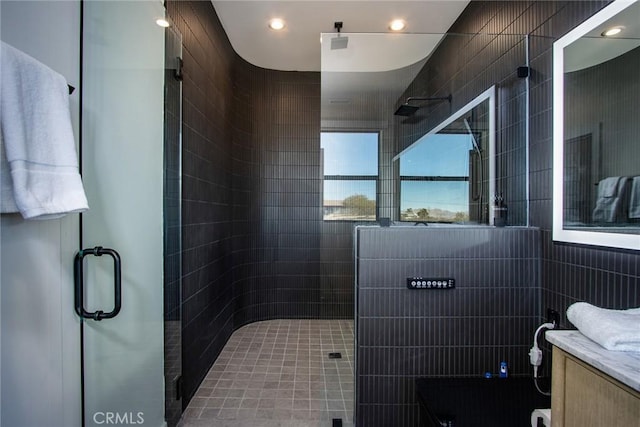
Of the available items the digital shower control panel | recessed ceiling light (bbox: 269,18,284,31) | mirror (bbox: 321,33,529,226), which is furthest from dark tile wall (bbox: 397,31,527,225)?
recessed ceiling light (bbox: 269,18,284,31)

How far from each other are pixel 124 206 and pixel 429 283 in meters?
1.61

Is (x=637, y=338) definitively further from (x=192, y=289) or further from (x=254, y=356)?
(x=254, y=356)

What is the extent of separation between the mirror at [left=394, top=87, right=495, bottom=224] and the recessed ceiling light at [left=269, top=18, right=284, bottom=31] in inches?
65.1

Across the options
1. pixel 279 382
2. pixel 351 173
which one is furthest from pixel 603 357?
pixel 279 382

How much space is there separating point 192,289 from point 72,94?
4.34ft

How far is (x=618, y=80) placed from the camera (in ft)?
4.16

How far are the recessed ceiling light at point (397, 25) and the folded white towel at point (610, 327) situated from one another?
2.62m

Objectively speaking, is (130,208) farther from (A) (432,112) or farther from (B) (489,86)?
(B) (489,86)

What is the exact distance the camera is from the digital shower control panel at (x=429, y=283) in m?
1.67

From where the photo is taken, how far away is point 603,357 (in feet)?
2.27

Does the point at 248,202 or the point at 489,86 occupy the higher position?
the point at 489,86

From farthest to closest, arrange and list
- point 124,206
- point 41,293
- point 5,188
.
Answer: point 124,206, point 41,293, point 5,188

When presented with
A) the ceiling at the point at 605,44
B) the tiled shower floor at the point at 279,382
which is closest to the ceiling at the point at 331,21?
the ceiling at the point at 605,44

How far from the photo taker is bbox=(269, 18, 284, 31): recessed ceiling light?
2673mm
